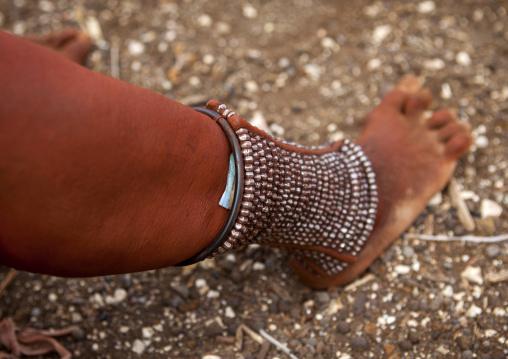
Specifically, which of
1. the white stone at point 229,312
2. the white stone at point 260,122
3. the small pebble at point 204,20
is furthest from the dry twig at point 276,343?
the small pebble at point 204,20

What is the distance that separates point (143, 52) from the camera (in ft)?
7.43

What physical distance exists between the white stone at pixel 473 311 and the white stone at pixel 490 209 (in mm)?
370

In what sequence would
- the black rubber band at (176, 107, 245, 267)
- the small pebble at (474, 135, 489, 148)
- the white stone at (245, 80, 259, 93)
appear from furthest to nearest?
the white stone at (245, 80, 259, 93), the small pebble at (474, 135, 489, 148), the black rubber band at (176, 107, 245, 267)

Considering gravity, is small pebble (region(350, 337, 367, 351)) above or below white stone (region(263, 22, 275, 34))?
below

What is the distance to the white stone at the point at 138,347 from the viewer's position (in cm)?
157

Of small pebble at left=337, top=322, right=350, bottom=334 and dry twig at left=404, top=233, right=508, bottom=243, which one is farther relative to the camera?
dry twig at left=404, top=233, right=508, bottom=243

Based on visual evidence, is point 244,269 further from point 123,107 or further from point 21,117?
point 21,117

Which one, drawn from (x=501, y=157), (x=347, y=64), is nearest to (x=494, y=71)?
(x=501, y=157)

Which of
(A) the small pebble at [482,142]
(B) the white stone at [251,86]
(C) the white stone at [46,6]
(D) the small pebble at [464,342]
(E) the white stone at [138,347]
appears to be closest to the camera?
(D) the small pebble at [464,342]

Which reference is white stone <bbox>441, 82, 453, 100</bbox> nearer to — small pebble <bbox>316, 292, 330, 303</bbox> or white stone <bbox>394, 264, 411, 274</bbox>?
white stone <bbox>394, 264, 411, 274</bbox>

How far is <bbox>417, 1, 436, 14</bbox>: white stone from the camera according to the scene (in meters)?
2.25

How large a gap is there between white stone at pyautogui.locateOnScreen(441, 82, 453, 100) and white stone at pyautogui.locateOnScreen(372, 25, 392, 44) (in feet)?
1.22

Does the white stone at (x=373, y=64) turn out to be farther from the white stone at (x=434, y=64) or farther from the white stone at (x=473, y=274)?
the white stone at (x=473, y=274)

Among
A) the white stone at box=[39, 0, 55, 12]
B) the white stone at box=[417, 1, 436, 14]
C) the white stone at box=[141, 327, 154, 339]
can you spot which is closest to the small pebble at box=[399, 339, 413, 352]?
the white stone at box=[141, 327, 154, 339]
